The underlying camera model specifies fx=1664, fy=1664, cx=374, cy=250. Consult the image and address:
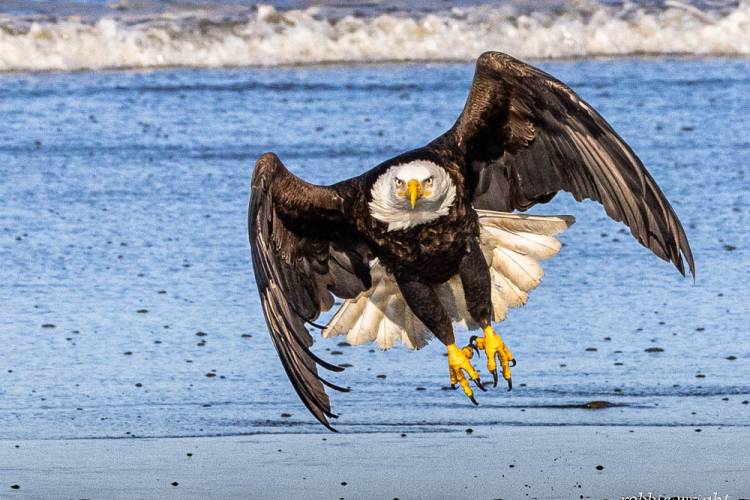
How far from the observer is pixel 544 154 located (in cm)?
628

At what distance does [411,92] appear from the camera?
12.8m

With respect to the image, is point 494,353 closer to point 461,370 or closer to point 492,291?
point 461,370

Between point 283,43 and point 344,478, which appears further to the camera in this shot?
point 283,43

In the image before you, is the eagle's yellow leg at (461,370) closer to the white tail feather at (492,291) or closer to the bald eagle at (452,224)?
the bald eagle at (452,224)

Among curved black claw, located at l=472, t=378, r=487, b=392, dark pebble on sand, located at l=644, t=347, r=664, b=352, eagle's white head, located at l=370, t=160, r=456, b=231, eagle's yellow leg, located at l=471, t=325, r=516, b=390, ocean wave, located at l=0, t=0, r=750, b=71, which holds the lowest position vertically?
curved black claw, located at l=472, t=378, r=487, b=392

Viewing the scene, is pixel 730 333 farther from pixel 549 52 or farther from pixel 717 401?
pixel 549 52

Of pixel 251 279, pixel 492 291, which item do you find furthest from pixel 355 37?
pixel 492 291

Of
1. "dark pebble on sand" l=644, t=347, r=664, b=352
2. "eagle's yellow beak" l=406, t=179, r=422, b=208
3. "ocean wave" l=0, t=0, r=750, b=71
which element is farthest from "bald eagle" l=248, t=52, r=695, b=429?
"ocean wave" l=0, t=0, r=750, b=71

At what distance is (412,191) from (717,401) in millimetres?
1553

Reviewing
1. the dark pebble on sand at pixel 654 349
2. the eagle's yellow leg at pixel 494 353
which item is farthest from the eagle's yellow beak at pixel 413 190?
the dark pebble on sand at pixel 654 349

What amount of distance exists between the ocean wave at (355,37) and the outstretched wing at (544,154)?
350 inches

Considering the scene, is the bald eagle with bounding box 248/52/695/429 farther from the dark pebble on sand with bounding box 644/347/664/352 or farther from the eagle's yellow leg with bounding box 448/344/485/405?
the dark pebble on sand with bounding box 644/347/664/352

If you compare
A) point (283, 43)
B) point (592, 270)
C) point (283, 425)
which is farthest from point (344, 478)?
point (283, 43)

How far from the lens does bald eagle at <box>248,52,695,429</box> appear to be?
575 centimetres
